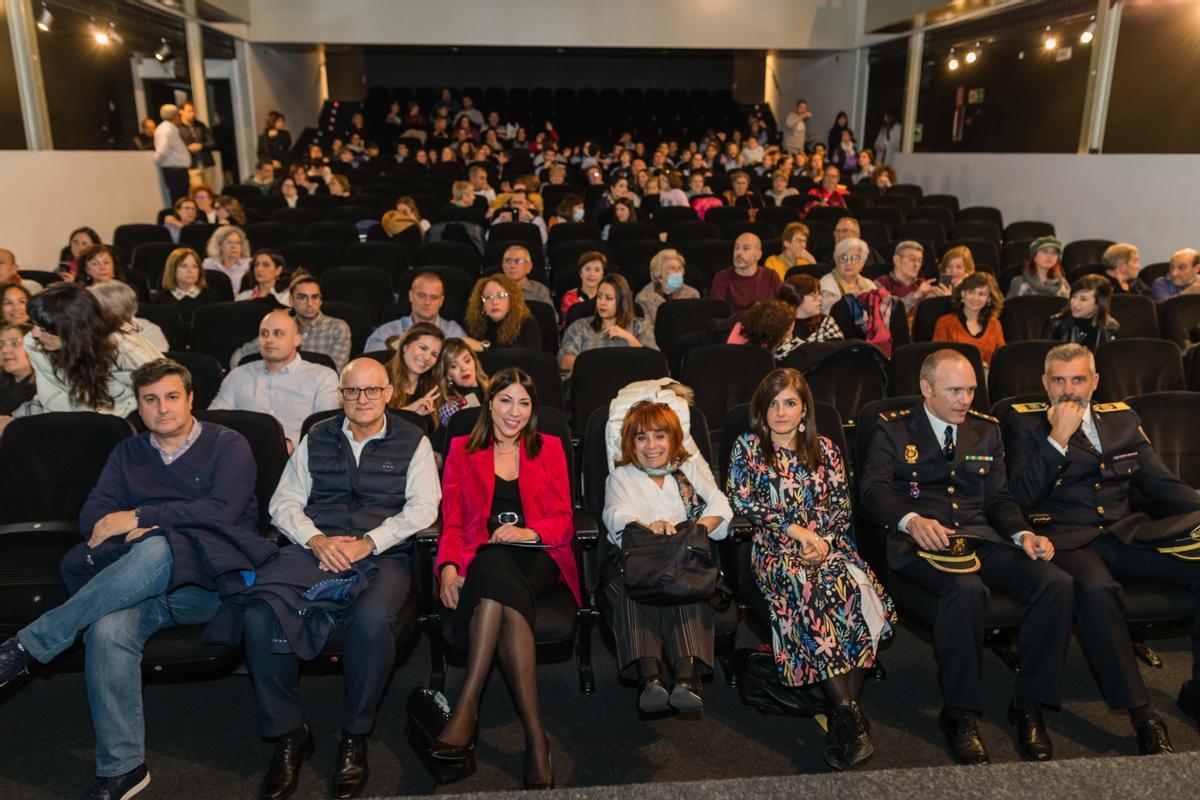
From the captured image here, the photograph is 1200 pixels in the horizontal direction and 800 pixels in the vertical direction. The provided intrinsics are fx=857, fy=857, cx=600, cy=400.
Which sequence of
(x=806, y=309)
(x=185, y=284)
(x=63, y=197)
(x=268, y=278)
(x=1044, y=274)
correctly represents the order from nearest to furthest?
1. (x=806, y=309)
2. (x=268, y=278)
3. (x=185, y=284)
4. (x=1044, y=274)
5. (x=63, y=197)

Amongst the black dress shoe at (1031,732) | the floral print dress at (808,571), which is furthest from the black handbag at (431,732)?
the black dress shoe at (1031,732)

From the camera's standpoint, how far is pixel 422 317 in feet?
14.7

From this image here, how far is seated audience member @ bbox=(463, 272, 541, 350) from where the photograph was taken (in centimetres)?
453

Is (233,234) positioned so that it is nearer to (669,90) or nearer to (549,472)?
(549,472)

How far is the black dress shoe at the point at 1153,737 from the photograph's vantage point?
8.07 ft

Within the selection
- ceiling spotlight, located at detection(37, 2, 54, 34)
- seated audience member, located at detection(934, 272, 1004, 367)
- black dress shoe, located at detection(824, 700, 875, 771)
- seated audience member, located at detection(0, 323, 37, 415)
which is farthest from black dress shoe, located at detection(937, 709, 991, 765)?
ceiling spotlight, located at detection(37, 2, 54, 34)

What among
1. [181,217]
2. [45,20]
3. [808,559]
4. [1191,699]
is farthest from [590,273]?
[45,20]

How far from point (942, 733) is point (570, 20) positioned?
1366 centimetres

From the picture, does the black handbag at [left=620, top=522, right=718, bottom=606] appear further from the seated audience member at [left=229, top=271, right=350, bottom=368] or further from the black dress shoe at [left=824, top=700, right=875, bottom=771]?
the seated audience member at [left=229, top=271, right=350, bottom=368]

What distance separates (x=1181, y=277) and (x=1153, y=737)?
4215 millimetres

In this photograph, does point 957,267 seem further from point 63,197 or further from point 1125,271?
point 63,197

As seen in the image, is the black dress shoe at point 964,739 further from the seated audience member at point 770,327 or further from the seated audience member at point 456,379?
the seated audience member at point 456,379

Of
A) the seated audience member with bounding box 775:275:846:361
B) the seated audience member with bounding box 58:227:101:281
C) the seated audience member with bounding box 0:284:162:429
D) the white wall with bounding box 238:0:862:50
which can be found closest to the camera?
the seated audience member with bounding box 0:284:162:429

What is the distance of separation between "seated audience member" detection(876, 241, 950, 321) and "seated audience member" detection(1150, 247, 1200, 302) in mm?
1504
